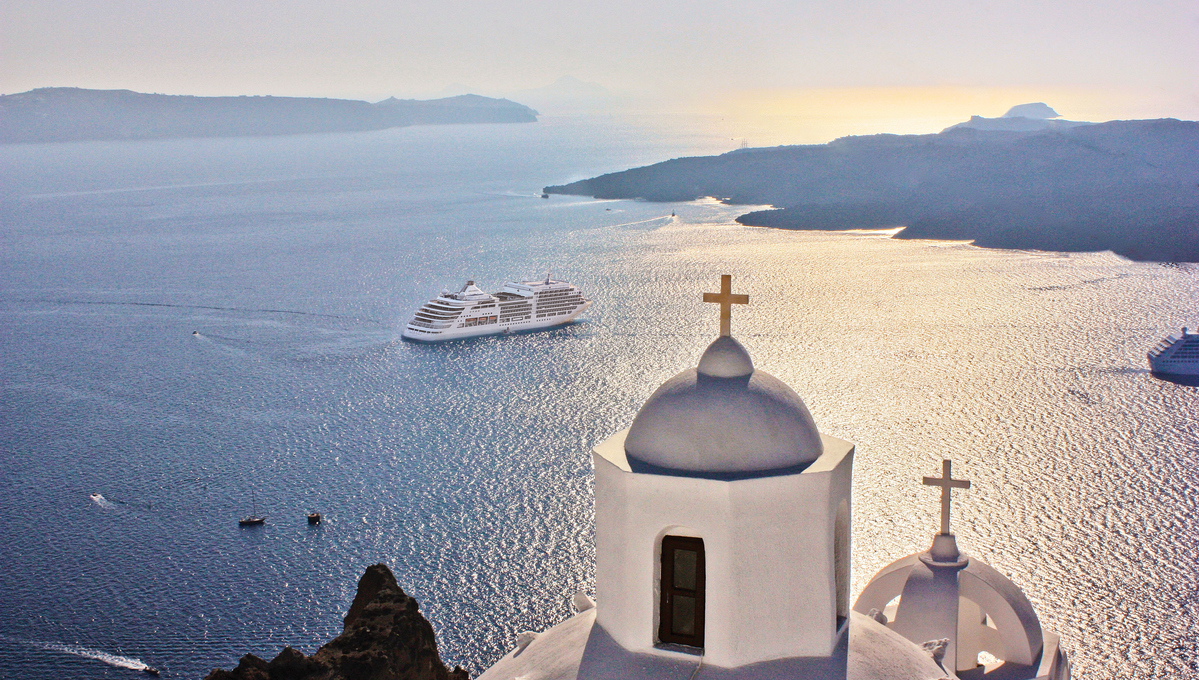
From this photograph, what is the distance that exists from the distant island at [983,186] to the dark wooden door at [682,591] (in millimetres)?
49486

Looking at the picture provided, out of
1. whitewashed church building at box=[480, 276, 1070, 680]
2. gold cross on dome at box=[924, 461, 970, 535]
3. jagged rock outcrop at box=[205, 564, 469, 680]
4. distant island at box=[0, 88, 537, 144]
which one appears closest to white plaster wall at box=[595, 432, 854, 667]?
whitewashed church building at box=[480, 276, 1070, 680]

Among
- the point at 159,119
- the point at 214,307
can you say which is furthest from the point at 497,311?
the point at 159,119

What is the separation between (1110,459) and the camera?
2139cm

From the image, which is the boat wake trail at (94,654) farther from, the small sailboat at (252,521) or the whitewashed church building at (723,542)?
the whitewashed church building at (723,542)

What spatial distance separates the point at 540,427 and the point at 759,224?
128 feet

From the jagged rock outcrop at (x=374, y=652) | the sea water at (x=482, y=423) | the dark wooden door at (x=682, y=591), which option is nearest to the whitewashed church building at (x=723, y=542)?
the dark wooden door at (x=682, y=591)

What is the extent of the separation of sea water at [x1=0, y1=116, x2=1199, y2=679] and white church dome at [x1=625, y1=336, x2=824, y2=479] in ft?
37.5

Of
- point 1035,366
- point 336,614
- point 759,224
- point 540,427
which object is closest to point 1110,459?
point 1035,366

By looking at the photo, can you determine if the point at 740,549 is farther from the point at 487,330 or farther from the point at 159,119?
the point at 159,119

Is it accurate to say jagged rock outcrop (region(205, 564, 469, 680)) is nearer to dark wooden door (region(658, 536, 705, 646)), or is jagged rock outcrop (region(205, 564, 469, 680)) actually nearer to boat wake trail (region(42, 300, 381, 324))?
dark wooden door (region(658, 536, 705, 646))

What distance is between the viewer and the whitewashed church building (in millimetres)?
3945

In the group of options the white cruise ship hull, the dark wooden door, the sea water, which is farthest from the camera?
the white cruise ship hull

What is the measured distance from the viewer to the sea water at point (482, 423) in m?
16.0

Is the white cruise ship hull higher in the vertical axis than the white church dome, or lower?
lower
